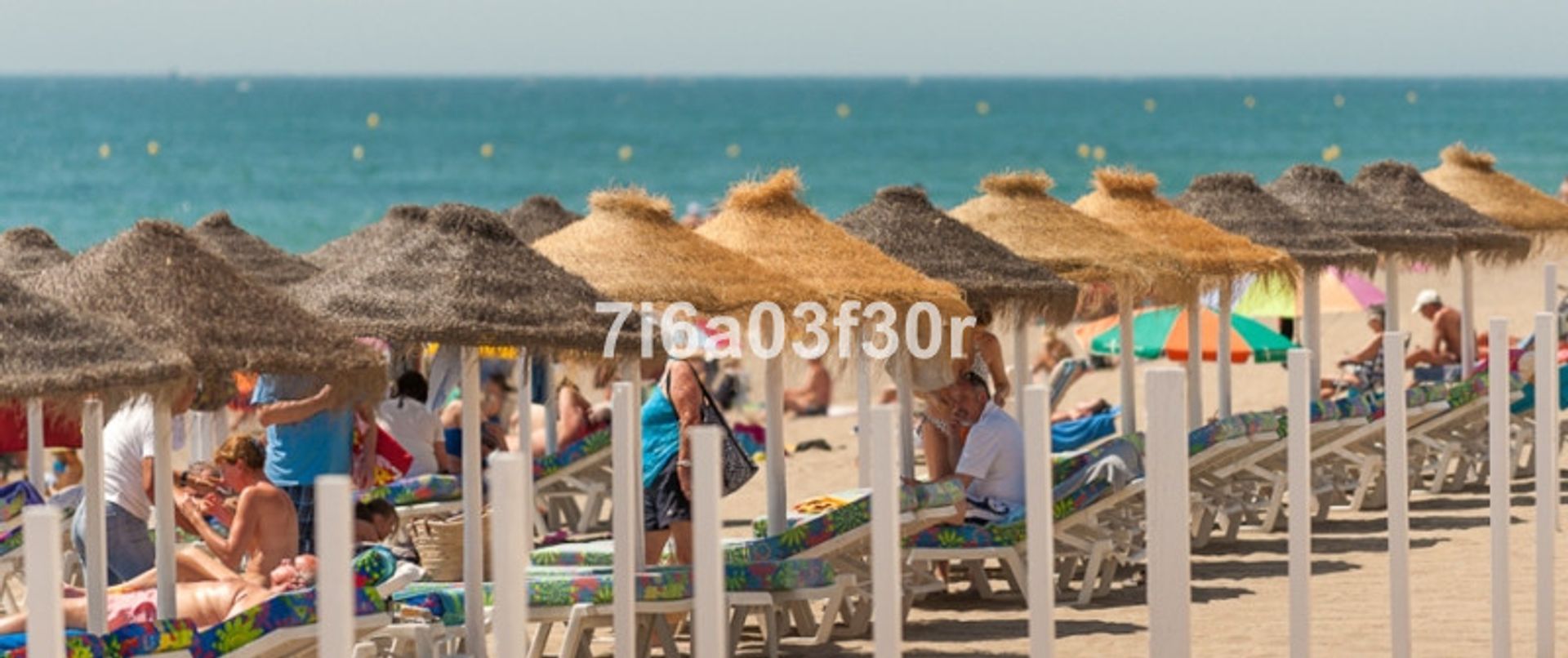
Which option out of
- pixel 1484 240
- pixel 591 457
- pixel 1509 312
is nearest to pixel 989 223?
pixel 591 457

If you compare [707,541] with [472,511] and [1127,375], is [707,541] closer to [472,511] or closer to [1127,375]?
[472,511]

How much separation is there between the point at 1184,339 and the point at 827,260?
662 cm

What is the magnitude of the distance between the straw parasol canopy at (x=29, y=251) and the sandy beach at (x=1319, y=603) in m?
3.10

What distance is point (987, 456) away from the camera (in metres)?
9.58

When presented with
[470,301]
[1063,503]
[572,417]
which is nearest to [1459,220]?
[572,417]

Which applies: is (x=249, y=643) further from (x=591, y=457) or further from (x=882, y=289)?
(x=591, y=457)

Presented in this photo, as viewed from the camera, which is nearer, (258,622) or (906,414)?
(258,622)

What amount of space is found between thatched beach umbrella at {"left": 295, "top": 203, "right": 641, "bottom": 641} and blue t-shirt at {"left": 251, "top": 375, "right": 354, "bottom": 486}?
1.09m

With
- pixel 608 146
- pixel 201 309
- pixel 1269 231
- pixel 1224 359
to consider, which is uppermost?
pixel 608 146

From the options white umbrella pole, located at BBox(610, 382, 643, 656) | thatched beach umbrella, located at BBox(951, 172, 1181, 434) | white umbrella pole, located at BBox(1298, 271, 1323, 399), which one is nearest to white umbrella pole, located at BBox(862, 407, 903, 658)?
white umbrella pole, located at BBox(610, 382, 643, 656)

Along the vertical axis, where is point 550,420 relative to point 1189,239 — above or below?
below

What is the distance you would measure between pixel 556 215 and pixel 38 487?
5314 mm

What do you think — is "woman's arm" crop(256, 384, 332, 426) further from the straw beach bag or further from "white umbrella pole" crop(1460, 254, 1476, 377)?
"white umbrella pole" crop(1460, 254, 1476, 377)

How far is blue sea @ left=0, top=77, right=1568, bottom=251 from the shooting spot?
59.5 m
